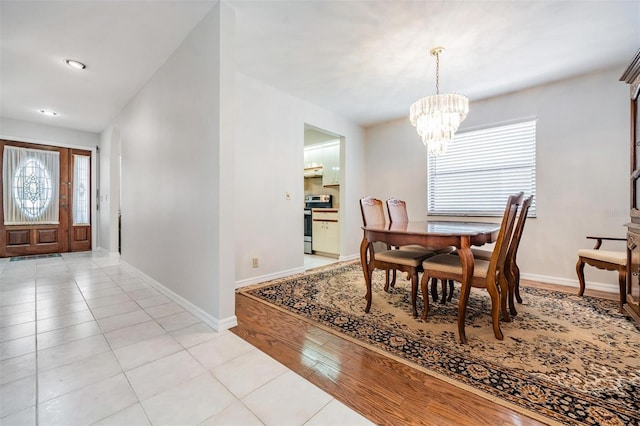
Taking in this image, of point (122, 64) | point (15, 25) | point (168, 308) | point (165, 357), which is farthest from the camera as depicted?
point (122, 64)

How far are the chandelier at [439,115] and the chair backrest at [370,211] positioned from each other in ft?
2.87

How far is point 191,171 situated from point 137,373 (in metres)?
1.54

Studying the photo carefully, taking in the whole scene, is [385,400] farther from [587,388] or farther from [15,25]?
[15,25]

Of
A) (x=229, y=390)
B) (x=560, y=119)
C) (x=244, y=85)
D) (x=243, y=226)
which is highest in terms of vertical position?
(x=244, y=85)

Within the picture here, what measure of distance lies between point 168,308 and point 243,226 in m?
1.12

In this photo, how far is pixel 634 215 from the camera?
6.61 ft

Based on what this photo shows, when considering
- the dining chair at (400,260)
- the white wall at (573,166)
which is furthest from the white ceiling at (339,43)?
the dining chair at (400,260)

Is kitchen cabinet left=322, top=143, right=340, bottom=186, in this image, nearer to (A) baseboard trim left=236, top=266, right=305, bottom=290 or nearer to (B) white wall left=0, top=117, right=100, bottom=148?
(A) baseboard trim left=236, top=266, right=305, bottom=290

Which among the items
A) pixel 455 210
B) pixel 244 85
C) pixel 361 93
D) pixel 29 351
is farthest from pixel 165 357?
pixel 455 210

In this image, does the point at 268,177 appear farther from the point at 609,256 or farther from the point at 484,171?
the point at 609,256

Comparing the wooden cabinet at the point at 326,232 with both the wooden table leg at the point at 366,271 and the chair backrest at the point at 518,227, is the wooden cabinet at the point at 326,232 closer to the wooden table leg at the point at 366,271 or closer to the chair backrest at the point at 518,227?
the wooden table leg at the point at 366,271

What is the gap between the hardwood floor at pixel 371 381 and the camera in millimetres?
1156

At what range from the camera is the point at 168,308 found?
2.42 m

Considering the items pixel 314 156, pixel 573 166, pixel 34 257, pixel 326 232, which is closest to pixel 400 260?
pixel 573 166
